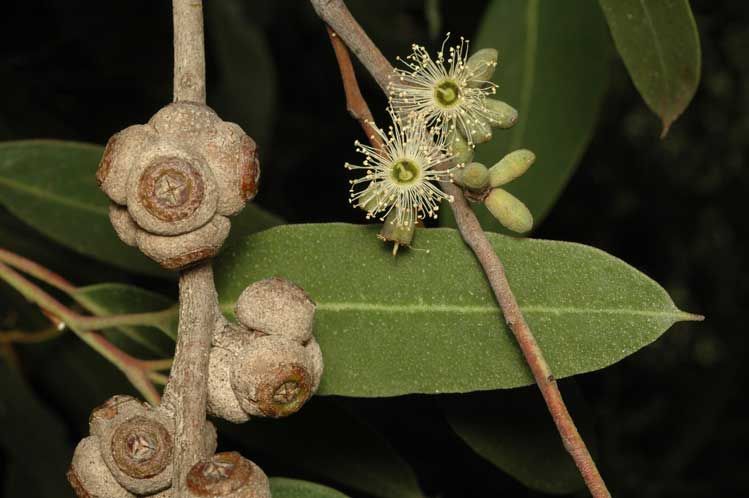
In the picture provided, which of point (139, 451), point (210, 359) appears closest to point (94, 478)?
point (139, 451)

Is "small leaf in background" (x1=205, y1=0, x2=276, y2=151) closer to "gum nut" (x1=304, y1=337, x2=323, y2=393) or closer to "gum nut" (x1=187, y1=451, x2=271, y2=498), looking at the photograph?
"gum nut" (x1=304, y1=337, x2=323, y2=393)

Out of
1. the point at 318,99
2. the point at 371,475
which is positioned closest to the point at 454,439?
the point at 371,475

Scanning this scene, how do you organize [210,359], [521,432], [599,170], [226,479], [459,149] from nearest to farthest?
[226,479], [210,359], [459,149], [521,432], [599,170]

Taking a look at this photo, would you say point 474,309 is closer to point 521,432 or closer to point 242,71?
point 521,432

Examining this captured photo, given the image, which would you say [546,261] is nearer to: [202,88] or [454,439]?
[202,88]

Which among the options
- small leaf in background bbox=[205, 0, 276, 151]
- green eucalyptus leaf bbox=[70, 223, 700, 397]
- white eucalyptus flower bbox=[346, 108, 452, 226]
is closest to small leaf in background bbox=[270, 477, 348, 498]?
green eucalyptus leaf bbox=[70, 223, 700, 397]

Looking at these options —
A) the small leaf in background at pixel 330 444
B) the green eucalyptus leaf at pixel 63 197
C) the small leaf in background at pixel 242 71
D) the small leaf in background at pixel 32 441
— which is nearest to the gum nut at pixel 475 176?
the small leaf in background at pixel 330 444

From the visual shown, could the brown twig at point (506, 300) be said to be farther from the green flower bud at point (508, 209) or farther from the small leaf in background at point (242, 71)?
the small leaf in background at point (242, 71)
